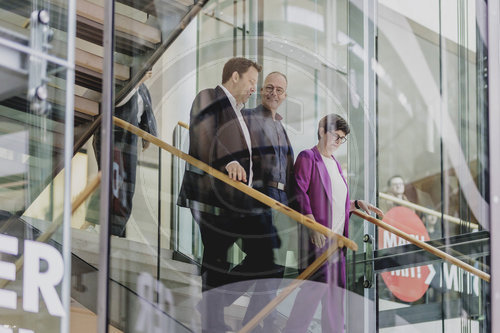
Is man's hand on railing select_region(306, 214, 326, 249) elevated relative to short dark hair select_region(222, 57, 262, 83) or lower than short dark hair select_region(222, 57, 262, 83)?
lower

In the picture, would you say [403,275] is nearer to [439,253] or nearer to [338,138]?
[439,253]

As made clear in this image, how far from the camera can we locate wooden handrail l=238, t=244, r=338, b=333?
9.70 ft

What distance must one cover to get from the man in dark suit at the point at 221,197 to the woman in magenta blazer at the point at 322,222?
0.63 ft

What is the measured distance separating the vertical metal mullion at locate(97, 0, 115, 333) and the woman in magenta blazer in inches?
30.5

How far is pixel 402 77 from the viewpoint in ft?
12.8

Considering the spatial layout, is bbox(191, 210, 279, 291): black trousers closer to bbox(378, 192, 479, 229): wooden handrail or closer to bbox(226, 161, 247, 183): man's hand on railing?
bbox(226, 161, 247, 183): man's hand on railing

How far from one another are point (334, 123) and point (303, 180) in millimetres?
408

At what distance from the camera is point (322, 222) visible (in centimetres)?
320

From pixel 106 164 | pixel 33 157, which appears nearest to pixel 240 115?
pixel 106 164

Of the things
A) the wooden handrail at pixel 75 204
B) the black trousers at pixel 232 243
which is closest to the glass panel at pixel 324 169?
the black trousers at pixel 232 243

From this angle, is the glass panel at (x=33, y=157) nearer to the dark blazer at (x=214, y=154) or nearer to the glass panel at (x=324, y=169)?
the glass panel at (x=324, y=169)

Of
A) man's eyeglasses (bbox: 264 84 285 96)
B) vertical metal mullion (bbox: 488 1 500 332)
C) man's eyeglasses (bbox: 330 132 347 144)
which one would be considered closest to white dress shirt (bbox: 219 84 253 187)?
man's eyeglasses (bbox: 264 84 285 96)

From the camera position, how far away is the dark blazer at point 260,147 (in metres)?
3.11

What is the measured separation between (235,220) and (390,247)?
84 cm
